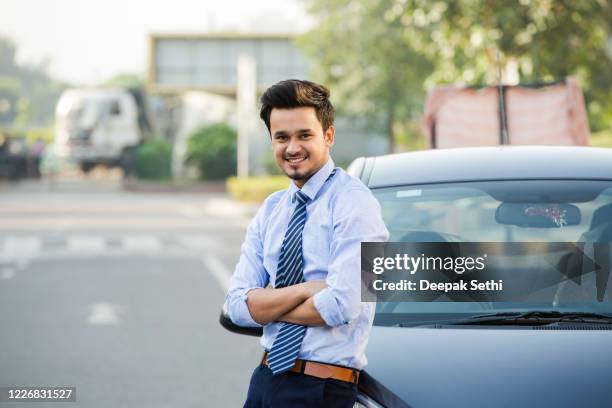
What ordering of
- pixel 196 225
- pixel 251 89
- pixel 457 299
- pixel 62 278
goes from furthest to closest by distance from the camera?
pixel 251 89
pixel 196 225
pixel 62 278
pixel 457 299

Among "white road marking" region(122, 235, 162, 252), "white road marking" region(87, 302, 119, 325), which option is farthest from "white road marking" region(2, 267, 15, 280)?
"white road marking" region(87, 302, 119, 325)

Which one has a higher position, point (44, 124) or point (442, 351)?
point (44, 124)

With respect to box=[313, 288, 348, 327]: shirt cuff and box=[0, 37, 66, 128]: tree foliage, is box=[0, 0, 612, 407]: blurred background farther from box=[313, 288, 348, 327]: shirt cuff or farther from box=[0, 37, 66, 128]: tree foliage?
box=[0, 37, 66, 128]: tree foliage

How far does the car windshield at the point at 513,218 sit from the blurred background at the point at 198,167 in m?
2.02

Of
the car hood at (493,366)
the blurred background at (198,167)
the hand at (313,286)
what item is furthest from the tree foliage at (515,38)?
the hand at (313,286)

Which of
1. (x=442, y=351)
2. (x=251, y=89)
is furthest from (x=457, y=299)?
(x=251, y=89)

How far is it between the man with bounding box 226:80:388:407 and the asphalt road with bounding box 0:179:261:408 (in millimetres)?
3482

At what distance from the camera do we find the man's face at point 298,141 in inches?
118

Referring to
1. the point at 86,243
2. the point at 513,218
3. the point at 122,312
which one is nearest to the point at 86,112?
the point at 86,243

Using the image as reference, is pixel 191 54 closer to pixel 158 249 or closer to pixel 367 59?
pixel 367 59

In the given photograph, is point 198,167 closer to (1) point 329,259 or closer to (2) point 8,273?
(2) point 8,273

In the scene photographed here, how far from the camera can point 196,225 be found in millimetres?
21312

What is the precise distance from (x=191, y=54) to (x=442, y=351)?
189ft

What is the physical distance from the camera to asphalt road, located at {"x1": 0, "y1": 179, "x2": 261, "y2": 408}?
7000mm
